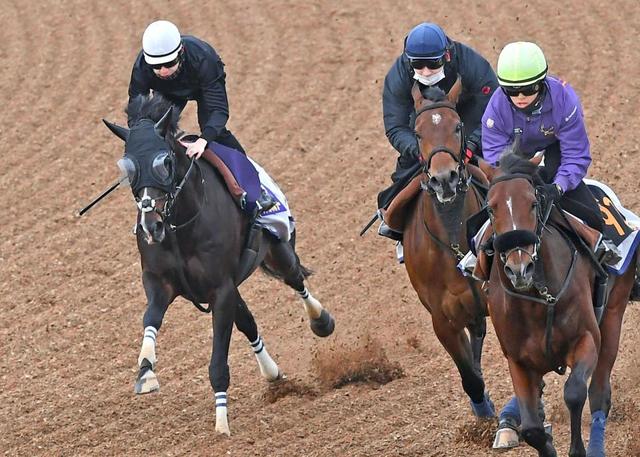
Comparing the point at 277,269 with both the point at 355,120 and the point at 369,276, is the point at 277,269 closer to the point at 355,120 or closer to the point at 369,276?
the point at 369,276

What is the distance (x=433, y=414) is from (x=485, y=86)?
238cm

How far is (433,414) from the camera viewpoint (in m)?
9.85

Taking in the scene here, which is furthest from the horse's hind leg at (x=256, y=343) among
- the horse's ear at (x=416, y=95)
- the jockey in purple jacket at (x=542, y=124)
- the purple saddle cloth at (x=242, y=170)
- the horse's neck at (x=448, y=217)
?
the jockey in purple jacket at (x=542, y=124)

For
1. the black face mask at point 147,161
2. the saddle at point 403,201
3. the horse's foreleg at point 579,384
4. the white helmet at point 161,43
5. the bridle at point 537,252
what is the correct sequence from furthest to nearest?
the white helmet at point 161,43, the saddle at point 403,201, the black face mask at point 147,161, the horse's foreleg at point 579,384, the bridle at point 537,252

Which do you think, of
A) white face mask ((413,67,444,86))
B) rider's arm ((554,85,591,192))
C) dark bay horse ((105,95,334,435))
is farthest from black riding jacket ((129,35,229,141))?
rider's arm ((554,85,591,192))

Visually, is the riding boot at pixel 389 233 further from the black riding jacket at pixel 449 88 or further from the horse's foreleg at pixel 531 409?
the horse's foreleg at pixel 531 409

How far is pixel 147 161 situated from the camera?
8859 mm

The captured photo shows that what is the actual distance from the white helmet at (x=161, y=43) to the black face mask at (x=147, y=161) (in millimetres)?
781

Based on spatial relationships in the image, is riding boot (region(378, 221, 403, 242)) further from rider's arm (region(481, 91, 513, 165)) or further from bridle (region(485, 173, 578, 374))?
bridle (region(485, 173, 578, 374))

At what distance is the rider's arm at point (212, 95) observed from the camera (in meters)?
10.1

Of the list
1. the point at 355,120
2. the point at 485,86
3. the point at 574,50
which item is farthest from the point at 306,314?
the point at 574,50

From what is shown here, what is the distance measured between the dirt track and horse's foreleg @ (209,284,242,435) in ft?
0.66

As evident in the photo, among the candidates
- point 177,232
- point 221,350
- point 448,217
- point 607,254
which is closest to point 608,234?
point 607,254

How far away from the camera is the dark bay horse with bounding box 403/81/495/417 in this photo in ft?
27.3
